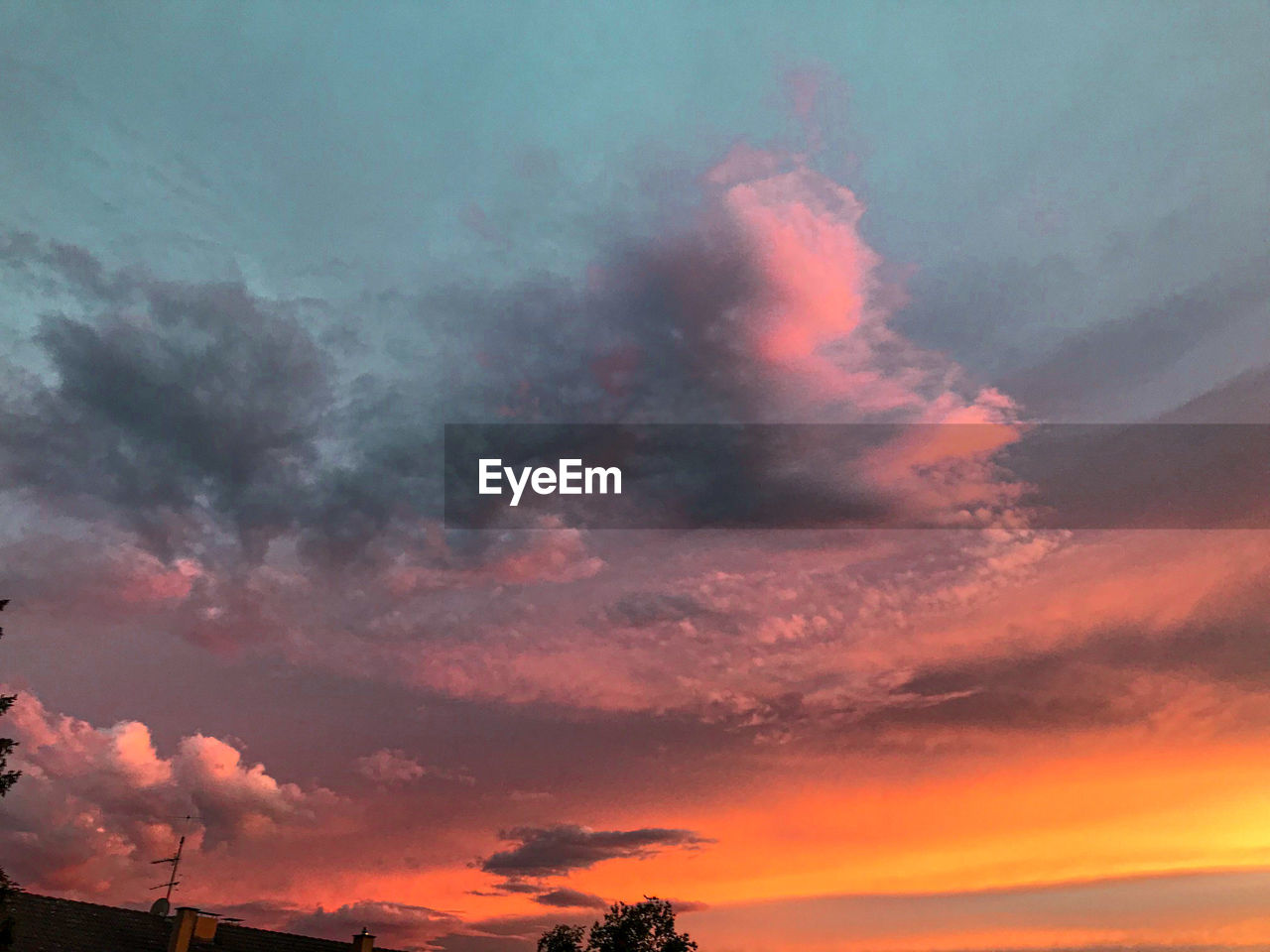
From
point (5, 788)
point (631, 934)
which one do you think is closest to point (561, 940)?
point (631, 934)

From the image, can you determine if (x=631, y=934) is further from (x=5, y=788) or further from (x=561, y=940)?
(x=5, y=788)

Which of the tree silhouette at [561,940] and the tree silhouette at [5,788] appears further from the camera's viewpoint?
the tree silhouette at [561,940]

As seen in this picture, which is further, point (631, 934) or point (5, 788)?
point (631, 934)

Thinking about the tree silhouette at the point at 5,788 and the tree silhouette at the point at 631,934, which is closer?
the tree silhouette at the point at 5,788

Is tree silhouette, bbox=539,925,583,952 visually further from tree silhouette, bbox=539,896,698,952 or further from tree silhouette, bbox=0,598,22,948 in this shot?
tree silhouette, bbox=0,598,22,948

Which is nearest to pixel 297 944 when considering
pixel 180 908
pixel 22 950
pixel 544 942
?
pixel 180 908

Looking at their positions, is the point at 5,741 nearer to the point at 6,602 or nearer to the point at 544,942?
the point at 6,602

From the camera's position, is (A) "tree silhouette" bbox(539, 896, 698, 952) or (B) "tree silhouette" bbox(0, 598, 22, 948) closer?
(B) "tree silhouette" bbox(0, 598, 22, 948)

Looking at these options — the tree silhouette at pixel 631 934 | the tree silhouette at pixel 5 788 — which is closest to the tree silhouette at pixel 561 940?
the tree silhouette at pixel 631 934

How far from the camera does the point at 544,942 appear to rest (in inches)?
2254

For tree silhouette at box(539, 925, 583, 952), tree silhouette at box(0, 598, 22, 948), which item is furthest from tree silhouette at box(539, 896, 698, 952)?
tree silhouette at box(0, 598, 22, 948)

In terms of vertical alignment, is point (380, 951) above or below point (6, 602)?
below

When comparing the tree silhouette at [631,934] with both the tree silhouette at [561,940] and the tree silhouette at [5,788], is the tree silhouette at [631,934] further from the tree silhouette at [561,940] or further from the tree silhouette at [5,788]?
the tree silhouette at [5,788]

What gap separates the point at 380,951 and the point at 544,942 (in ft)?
53.5
